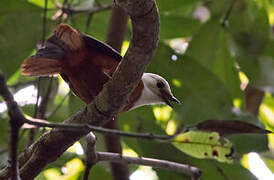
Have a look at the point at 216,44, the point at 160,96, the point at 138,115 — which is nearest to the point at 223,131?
the point at 160,96

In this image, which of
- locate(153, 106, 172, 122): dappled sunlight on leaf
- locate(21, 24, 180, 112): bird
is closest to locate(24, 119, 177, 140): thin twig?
locate(21, 24, 180, 112): bird

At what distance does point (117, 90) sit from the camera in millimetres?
2049

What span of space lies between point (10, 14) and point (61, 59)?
4.04ft

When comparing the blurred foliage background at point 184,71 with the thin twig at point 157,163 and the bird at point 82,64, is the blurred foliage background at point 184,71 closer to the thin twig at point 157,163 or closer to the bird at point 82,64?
the bird at point 82,64

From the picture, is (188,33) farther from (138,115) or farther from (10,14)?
(10,14)

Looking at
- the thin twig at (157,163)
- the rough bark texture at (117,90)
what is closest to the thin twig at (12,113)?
the rough bark texture at (117,90)

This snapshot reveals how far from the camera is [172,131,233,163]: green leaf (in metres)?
1.81

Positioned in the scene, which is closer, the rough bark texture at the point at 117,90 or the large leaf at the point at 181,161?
the rough bark texture at the point at 117,90

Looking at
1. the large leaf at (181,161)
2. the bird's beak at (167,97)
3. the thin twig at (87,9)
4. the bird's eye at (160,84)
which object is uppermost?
the bird's eye at (160,84)

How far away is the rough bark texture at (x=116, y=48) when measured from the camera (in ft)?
10.4

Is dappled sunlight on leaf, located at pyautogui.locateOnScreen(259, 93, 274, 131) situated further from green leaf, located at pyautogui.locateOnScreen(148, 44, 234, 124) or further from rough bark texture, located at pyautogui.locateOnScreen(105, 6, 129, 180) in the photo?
rough bark texture, located at pyautogui.locateOnScreen(105, 6, 129, 180)

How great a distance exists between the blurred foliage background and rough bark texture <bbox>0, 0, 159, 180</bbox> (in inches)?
27.3

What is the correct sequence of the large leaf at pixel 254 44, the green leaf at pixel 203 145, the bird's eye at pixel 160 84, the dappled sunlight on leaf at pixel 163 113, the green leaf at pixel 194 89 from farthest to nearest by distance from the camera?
the dappled sunlight on leaf at pixel 163 113
the large leaf at pixel 254 44
the green leaf at pixel 194 89
the bird's eye at pixel 160 84
the green leaf at pixel 203 145

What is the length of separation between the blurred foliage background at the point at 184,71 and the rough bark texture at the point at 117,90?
27.3 inches
